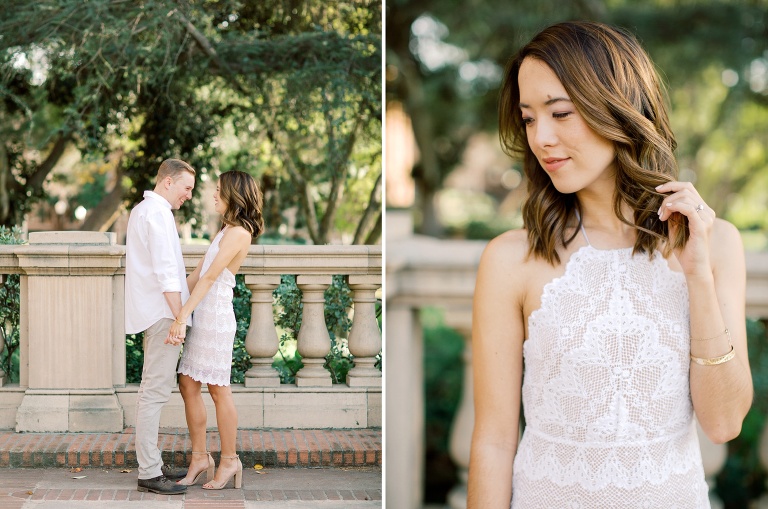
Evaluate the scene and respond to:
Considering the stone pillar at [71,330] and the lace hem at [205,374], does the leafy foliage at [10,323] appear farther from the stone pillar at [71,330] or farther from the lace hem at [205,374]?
the lace hem at [205,374]

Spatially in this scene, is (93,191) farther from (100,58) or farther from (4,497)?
(4,497)

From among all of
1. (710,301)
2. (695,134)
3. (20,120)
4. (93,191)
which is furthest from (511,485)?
(695,134)

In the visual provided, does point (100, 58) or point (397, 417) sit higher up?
point (100, 58)

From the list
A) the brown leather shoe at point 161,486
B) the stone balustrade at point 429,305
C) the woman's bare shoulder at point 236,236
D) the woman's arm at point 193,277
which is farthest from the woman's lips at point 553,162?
the brown leather shoe at point 161,486

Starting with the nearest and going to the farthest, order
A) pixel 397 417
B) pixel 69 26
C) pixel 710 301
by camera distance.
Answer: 1. pixel 710 301
2. pixel 397 417
3. pixel 69 26

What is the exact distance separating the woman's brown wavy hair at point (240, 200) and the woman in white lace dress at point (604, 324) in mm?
1694

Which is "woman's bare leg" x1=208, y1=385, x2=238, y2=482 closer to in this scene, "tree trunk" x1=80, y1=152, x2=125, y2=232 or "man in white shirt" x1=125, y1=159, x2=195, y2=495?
"man in white shirt" x1=125, y1=159, x2=195, y2=495

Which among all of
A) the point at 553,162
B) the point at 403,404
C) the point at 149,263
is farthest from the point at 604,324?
the point at 149,263

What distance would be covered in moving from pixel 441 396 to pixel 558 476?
2.72 meters

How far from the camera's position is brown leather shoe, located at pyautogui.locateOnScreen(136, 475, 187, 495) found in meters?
2.96

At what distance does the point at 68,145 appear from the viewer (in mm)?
3523

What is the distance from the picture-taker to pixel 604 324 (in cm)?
163

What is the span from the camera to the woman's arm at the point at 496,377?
1.65m

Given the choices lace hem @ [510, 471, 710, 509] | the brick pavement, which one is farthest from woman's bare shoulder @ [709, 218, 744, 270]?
the brick pavement
